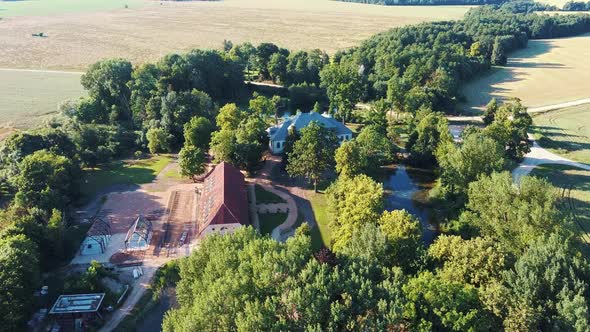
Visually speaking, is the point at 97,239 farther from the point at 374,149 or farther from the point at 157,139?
the point at 374,149

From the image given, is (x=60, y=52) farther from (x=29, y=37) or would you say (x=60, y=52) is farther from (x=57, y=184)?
(x=57, y=184)

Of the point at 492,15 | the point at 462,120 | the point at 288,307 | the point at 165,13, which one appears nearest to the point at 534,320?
the point at 288,307

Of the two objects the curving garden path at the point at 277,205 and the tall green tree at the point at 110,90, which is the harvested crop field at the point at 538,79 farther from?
the tall green tree at the point at 110,90

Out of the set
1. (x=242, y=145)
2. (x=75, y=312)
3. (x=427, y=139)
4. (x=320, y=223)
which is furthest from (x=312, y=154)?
(x=75, y=312)

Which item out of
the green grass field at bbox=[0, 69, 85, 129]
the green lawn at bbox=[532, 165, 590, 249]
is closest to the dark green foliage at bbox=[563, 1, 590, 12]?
the green lawn at bbox=[532, 165, 590, 249]

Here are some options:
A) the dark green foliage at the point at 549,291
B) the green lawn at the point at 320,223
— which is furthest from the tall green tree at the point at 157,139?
the dark green foliage at the point at 549,291
